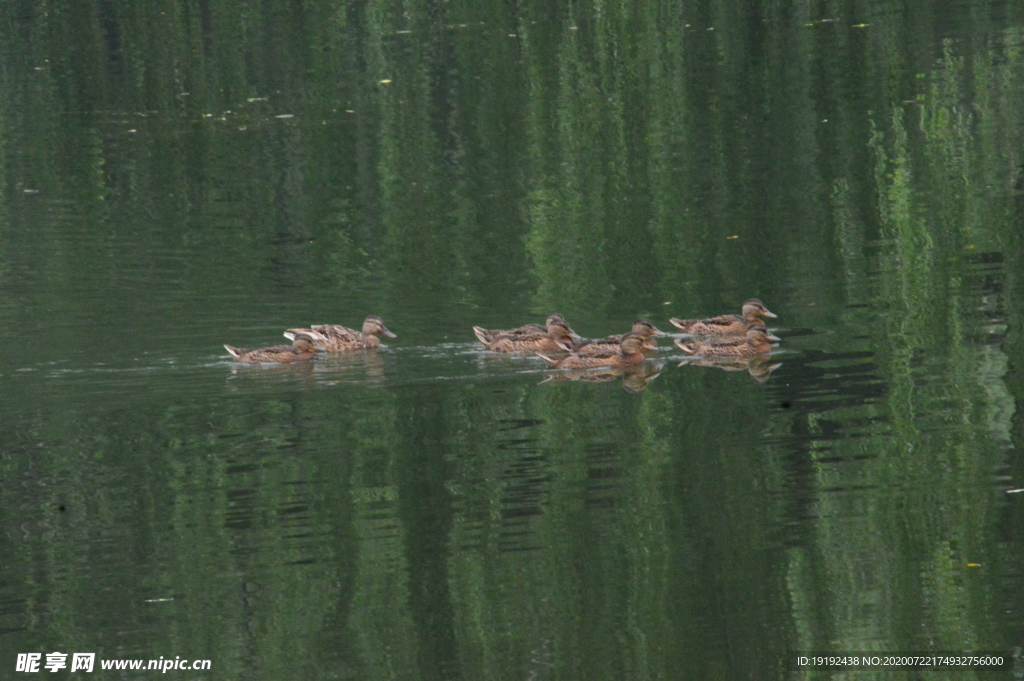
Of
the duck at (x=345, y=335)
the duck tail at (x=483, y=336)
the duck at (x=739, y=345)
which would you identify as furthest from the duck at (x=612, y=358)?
the duck at (x=345, y=335)

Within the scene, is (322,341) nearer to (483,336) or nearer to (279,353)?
(279,353)

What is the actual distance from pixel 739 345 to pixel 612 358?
100cm

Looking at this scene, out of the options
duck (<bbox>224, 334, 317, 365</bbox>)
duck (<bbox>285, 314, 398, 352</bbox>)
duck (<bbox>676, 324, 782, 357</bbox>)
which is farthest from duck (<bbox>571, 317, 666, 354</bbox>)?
duck (<bbox>224, 334, 317, 365</bbox>)

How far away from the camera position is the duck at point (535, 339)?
514 inches

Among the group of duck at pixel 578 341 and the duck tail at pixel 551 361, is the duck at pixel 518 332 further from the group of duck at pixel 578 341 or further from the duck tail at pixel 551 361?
the duck tail at pixel 551 361

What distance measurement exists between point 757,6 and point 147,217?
511 inches

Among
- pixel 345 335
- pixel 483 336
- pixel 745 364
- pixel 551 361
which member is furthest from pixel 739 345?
pixel 345 335

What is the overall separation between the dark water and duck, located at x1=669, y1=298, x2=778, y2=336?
0.25 meters

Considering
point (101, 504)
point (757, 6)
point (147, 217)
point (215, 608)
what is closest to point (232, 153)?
point (147, 217)

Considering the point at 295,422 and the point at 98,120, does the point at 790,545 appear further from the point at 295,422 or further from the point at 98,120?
the point at 98,120

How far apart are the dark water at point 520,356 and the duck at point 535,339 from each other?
299 mm

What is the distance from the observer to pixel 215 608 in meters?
8.22

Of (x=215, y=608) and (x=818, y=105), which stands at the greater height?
(x=818, y=105)

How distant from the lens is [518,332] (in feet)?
43.2
